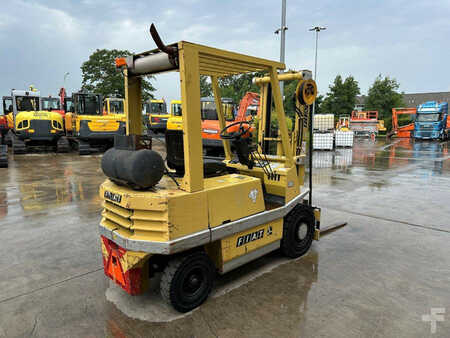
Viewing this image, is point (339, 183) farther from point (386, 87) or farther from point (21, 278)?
point (386, 87)

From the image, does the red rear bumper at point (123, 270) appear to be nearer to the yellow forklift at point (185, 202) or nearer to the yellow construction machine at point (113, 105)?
the yellow forklift at point (185, 202)

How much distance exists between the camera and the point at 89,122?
52.4 ft

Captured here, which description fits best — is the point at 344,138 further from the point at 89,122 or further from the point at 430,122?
the point at 89,122

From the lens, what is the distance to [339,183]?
9.49 metres

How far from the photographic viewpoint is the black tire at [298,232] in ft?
14.2

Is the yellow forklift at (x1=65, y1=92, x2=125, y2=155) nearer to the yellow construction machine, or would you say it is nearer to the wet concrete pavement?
the yellow construction machine

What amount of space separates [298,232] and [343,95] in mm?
41427

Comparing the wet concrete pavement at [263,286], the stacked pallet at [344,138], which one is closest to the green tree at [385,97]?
the stacked pallet at [344,138]

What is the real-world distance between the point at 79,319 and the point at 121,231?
35.3 inches

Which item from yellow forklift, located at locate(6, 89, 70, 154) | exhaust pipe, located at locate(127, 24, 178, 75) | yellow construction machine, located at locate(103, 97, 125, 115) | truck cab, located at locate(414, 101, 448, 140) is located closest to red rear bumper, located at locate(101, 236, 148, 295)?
exhaust pipe, located at locate(127, 24, 178, 75)

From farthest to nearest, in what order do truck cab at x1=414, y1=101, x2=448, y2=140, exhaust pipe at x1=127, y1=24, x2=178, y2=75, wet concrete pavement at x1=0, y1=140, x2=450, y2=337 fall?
1. truck cab at x1=414, y1=101, x2=448, y2=140
2. wet concrete pavement at x1=0, y1=140, x2=450, y2=337
3. exhaust pipe at x1=127, y1=24, x2=178, y2=75

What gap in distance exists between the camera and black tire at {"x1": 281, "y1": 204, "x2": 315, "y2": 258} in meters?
4.32

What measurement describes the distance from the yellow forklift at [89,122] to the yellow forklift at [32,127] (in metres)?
0.81

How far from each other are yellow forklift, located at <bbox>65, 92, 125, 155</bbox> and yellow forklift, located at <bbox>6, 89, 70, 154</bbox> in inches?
31.8
